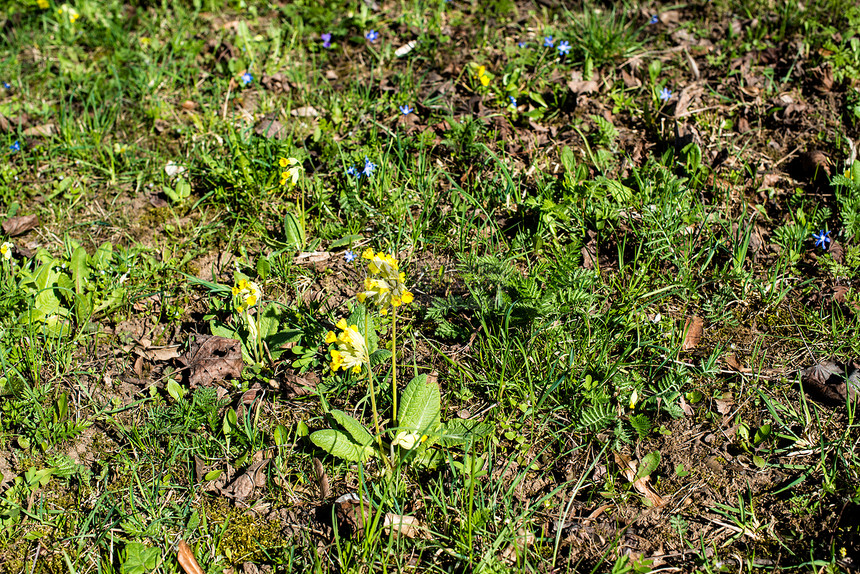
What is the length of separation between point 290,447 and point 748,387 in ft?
6.13

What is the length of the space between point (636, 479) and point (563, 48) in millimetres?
2535

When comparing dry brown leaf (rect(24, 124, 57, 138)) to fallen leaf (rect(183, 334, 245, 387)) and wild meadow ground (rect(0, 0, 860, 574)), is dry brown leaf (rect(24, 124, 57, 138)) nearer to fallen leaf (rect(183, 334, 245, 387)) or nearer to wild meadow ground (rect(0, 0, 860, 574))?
wild meadow ground (rect(0, 0, 860, 574))

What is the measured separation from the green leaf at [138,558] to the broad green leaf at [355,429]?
2.54 ft

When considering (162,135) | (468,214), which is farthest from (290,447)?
(162,135)

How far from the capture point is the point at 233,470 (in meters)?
2.55

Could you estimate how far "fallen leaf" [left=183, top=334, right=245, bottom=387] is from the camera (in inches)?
108

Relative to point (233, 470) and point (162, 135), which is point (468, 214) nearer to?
point (233, 470)

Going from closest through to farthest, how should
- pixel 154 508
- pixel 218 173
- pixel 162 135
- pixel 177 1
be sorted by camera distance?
pixel 154 508, pixel 218 173, pixel 162 135, pixel 177 1

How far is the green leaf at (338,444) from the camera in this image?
95.3 inches

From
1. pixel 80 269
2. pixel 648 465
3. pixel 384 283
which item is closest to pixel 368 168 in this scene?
pixel 384 283

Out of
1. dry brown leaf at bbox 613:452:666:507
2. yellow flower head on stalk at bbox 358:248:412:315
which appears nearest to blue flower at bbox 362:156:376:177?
yellow flower head on stalk at bbox 358:248:412:315

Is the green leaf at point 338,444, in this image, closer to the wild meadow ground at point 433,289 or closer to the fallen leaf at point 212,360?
the wild meadow ground at point 433,289

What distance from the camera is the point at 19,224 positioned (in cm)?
333

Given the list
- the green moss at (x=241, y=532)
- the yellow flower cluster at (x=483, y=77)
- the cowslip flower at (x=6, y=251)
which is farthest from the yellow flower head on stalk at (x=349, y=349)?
the yellow flower cluster at (x=483, y=77)
